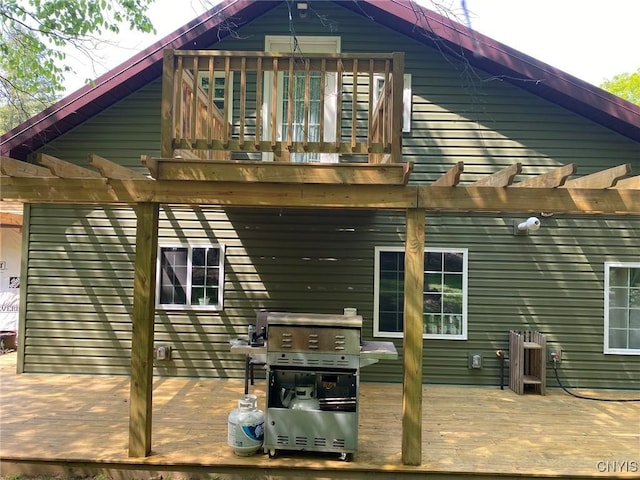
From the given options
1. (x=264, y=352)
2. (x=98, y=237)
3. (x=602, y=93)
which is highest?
(x=602, y=93)

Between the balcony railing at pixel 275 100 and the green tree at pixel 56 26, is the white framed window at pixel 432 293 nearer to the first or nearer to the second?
the balcony railing at pixel 275 100

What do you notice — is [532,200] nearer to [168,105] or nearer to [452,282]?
[452,282]

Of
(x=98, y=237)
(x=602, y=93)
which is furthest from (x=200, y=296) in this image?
(x=602, y=93)

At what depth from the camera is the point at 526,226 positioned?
19.3ft

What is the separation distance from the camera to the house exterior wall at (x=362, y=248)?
240 inches

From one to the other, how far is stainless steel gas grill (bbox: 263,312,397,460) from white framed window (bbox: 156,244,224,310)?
2.75 meters

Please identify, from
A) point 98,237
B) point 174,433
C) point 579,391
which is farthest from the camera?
point 98,237

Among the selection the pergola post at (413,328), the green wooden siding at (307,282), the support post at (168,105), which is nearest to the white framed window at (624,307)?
the green wooden siding at (307,282)

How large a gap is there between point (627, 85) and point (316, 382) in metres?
30.4

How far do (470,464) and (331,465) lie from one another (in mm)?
1174

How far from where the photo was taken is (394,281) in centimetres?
621

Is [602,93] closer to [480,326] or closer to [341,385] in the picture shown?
[480,326]

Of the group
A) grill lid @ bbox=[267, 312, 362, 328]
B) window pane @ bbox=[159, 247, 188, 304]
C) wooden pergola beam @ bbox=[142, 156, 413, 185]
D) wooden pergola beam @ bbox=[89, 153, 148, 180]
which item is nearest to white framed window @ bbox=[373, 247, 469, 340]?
grill lid @ bbox=[267, 312, 362, 328]

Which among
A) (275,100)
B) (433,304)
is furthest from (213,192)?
(433,304)
